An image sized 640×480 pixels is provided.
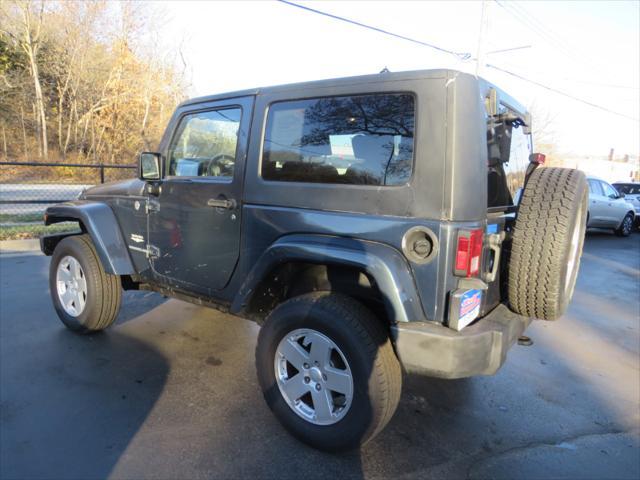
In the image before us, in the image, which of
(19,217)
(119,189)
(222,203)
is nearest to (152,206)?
(119,189)

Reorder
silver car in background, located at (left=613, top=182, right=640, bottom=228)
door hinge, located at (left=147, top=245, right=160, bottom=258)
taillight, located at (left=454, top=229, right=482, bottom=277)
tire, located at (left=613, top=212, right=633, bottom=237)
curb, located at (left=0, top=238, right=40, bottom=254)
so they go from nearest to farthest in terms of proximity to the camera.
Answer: taillight, located at (left=454, top=229, right=482, bottom=277)
door hinge, located at (left=147, top=245, right=160, bottom=258)
curb, located at (left=0, top=238, right=40, bottom=254)
tire, located at (left=613, top=212, right=633, bottom=237)
silver car in background, located at (left=613, top=182, right=640, bottom=228)

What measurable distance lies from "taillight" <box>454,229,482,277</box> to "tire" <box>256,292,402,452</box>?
55 centimetres

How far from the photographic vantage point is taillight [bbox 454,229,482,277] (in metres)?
2.09

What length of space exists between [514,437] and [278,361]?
1539 millimetres

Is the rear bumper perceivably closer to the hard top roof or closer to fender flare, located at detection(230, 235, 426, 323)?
fender flare, located at detection(230, 235, 426, 323)

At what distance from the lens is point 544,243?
2.31 m

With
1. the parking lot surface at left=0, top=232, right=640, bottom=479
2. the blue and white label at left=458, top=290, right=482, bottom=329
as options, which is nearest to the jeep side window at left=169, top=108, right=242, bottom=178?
the parking lot surface at left=0, top=232, right=640, bottom=479

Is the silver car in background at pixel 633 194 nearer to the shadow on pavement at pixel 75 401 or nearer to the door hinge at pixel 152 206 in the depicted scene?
the door hinge at pixel 152 206

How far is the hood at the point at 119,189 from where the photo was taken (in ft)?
11.6

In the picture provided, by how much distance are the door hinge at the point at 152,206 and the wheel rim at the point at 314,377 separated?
5.18 feet

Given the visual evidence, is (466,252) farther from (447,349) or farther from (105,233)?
(105,233)

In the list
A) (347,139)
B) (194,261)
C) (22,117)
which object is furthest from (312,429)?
(22,117)

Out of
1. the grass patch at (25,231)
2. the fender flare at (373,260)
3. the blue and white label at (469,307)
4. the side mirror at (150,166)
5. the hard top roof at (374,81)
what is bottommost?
the grass patch at (25,231)

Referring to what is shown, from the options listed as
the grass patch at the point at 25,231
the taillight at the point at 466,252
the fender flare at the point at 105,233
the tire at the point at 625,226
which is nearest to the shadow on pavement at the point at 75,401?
the fender flare at the point at 105,233
